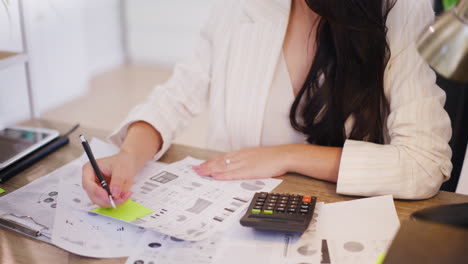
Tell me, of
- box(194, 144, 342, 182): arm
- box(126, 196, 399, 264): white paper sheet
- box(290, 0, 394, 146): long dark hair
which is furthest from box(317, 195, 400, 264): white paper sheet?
box(290, 0, 394, 146): long dark hair

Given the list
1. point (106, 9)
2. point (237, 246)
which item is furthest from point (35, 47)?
point (237, 246)

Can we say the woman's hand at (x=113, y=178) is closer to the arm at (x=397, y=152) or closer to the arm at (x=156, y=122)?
the arm at (x=156, y=122)

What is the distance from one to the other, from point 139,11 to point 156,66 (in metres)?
0.50

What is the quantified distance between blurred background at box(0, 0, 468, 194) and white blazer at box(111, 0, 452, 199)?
0.14 metres

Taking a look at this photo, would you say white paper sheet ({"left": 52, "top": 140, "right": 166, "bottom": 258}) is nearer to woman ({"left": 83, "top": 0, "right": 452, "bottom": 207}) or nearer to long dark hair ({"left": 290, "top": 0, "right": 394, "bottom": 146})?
woman ({"left": 83, "top": 0, "right": 452, "bottom": 207})

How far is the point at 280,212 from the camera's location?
83 centimetres

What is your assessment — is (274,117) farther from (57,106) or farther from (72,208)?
(57,106)

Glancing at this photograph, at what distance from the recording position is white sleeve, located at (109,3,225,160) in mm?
1160

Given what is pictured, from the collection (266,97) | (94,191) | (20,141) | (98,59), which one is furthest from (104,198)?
(98,59)

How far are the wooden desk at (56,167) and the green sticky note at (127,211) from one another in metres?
0.11

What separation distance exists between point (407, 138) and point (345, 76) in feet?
0.64

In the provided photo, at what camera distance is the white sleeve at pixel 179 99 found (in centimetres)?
116

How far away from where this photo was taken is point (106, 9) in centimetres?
428

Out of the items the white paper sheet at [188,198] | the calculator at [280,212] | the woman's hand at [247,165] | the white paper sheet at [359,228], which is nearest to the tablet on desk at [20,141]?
the white paper sheet at [188,198]
